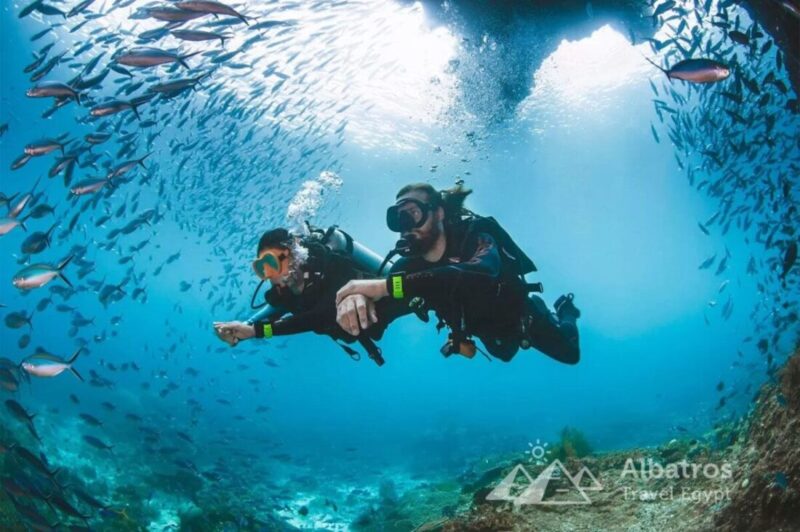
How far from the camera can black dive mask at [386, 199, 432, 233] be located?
4.29m

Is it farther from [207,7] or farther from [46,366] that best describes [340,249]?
[46,366]

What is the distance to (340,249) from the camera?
4.79 metres

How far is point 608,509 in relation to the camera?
451 centimetres

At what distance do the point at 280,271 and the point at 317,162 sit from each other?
72.8 feet

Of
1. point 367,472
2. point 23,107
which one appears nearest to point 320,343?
point 367,472

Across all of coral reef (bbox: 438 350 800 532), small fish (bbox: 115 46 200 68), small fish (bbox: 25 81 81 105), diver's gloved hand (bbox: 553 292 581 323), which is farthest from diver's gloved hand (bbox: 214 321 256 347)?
small fish (bbox: 25 81 81 105)

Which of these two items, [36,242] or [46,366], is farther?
[36,242]

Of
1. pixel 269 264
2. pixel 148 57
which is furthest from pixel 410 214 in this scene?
pixel 148 57

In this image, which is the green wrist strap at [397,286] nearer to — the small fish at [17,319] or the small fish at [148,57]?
the small fish at [148,57]

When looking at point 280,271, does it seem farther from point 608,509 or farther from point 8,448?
point 8,448

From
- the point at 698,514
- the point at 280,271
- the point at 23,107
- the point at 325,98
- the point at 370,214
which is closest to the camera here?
the point at 698,514

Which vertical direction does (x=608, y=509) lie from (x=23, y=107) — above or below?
below

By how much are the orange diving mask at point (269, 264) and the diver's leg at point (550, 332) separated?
271 centimetres

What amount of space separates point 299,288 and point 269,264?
42 cm
